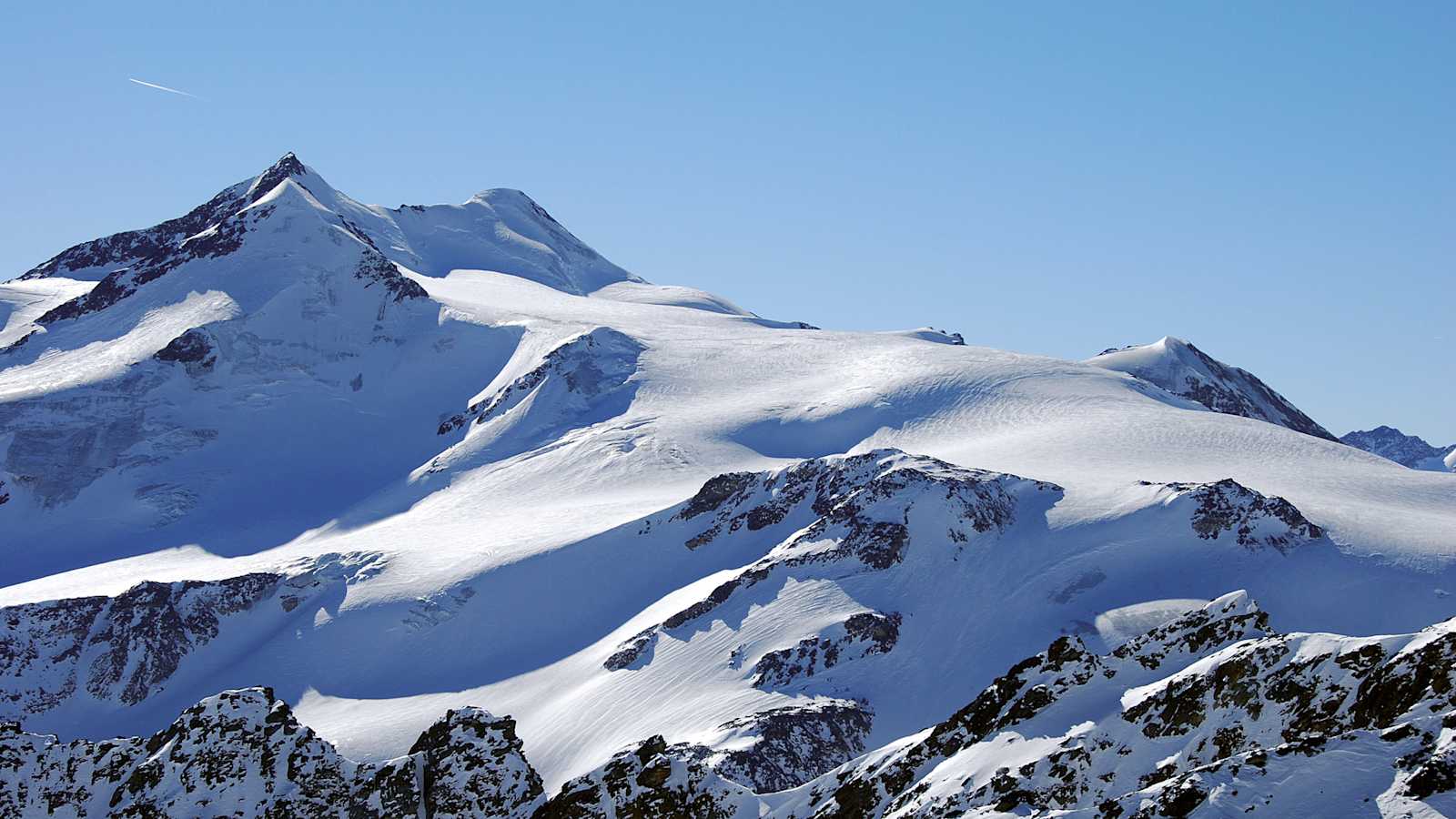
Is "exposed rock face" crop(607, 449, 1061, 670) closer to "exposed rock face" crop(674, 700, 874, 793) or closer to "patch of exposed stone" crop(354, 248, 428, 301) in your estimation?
"exposed rock face" crop(674, 700, 874, 793)

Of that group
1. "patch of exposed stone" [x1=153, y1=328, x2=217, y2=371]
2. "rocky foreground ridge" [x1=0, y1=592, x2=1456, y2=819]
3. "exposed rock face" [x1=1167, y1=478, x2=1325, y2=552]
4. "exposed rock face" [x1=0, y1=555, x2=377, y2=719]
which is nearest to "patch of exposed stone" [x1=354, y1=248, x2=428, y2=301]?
"patch of exposed stone" [x1=153, y1=328, x2=217, y2=371]

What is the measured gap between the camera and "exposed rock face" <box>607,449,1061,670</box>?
97.1 meters

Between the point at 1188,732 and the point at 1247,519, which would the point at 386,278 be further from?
the point at 1188,732

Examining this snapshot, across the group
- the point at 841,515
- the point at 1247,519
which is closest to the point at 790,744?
the point at 841,515

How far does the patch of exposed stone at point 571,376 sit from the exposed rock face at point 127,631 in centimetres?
3620

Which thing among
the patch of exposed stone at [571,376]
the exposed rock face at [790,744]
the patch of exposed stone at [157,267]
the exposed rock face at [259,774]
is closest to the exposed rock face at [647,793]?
the exposed rock face at [259,774]

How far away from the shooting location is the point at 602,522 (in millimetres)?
120750

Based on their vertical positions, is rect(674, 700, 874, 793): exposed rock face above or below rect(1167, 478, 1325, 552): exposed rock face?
below

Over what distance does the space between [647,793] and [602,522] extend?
78.5 meters

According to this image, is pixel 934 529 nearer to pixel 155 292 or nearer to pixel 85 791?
pixel 85 791

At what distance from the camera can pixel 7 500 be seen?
5851 inches

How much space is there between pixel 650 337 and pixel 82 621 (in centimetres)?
7753

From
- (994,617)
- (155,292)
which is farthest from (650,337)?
(994,617)

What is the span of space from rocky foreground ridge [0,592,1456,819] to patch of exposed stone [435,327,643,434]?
363 feet
